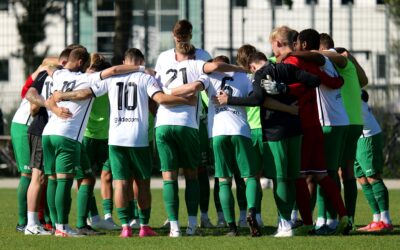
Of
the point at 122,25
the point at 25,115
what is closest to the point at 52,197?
the point at 25,115

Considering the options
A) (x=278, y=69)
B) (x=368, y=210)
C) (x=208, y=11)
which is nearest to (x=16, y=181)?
(x=208, y=11)

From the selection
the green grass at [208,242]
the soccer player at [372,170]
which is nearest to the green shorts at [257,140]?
the green grass at [208,242]

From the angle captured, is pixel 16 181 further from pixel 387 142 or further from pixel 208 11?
pixel 387 142

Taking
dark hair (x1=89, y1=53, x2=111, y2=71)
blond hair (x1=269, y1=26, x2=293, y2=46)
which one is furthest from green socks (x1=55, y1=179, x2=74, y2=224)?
blond hair (x1=269, y1=26, x2=293, y2=46)

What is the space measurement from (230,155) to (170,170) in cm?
66

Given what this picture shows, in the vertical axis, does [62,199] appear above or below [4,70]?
below

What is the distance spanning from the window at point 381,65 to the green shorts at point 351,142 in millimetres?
11450

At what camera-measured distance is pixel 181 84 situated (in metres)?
12.9

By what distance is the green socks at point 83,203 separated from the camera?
13789 mm

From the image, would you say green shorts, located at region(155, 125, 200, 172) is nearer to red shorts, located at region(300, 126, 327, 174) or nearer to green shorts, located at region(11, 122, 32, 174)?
red shorts, located at region(300, 126, 327, 174)

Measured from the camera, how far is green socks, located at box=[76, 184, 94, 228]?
45.2 feet

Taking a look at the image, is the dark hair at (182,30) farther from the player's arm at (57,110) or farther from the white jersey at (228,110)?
the player's arm at (57,110)

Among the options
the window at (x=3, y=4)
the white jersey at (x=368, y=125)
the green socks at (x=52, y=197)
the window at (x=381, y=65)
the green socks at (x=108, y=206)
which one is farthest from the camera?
the window at (x=3, y=4)

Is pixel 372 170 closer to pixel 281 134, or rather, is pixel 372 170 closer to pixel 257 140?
pixel 257 140
